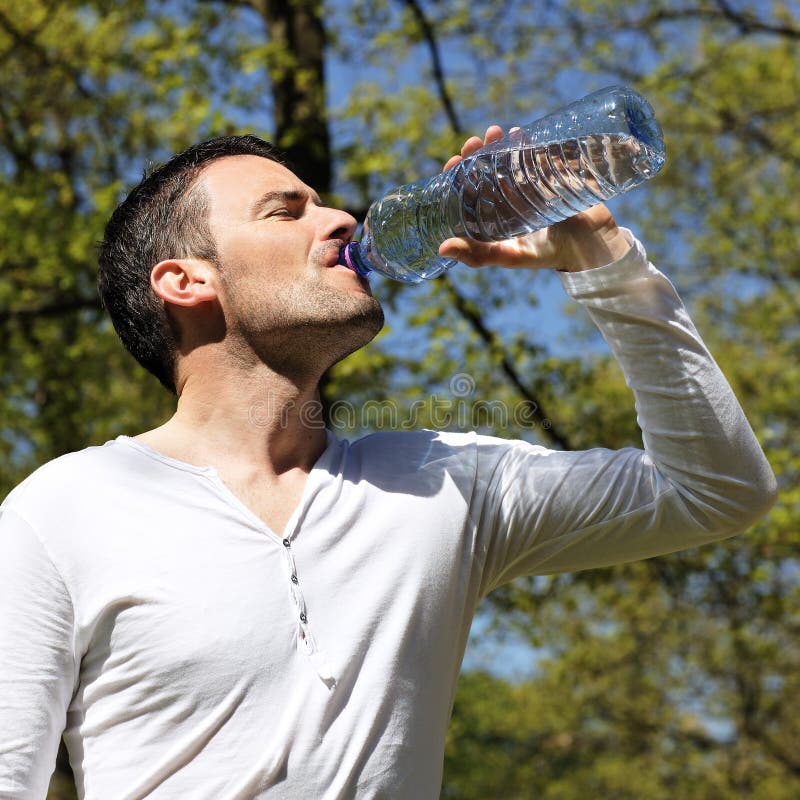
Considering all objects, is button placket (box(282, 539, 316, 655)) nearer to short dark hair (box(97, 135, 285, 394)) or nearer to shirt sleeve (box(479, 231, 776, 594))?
shirt sleeve (box(479, 231, 776, 594))

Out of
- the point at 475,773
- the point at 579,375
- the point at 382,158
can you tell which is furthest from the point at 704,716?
the point at 382,158

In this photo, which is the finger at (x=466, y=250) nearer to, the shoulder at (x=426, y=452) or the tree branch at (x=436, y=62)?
the shoulder at (x=426, y=452)

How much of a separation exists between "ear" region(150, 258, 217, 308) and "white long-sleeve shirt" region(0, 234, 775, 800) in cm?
39

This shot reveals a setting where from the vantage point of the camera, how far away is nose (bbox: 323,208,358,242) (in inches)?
88.0

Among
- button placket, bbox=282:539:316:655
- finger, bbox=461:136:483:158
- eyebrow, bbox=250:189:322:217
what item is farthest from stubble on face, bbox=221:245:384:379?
button placket, bbox=282:539:316:655

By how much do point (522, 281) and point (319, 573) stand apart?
5.03m

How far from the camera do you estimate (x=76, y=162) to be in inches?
388

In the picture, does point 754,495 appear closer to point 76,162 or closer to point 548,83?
point 548,83

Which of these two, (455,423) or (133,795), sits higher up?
(133,795)

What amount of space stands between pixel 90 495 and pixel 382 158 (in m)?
4.71

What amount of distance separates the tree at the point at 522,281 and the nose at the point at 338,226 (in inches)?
139

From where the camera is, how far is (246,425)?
2.15 meters

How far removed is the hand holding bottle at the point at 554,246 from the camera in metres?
2.05

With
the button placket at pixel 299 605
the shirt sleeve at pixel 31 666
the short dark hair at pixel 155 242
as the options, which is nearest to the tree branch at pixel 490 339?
the short dark hair at pixel 155 242
